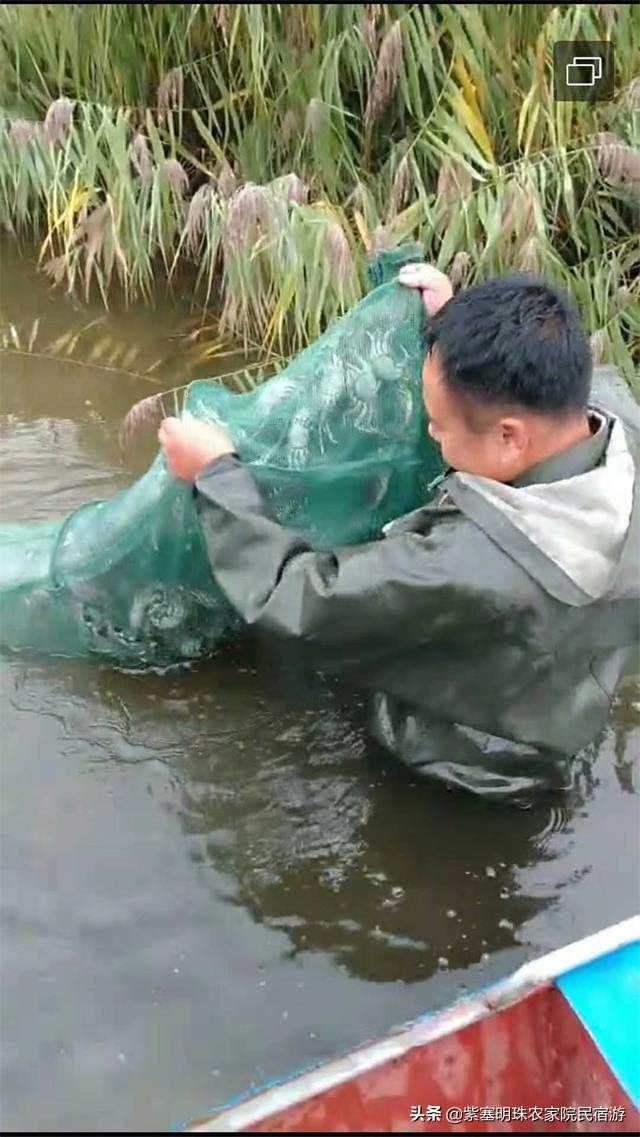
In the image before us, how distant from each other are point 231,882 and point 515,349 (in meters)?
1.11

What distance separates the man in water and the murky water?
434mm

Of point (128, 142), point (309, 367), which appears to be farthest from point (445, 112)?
point (309, 367)

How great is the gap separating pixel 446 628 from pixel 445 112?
6.87ft

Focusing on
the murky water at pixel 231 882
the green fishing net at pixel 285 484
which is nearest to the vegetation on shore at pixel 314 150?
the green fishing net at pixel 285 484

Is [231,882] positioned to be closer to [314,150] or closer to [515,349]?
[515,349]

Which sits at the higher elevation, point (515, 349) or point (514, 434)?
point (515, 349)

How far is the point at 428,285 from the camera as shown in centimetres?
211

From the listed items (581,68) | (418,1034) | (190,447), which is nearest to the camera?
(418,1034)

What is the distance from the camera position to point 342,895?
214cm

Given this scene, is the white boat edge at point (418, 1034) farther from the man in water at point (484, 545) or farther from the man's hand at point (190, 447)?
the man's hand at point (190, 447)

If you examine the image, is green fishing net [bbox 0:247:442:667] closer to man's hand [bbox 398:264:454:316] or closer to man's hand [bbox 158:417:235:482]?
man's hand [bbox 398:264:454:316]

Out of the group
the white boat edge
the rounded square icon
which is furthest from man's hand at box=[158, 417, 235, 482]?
the rounded square icon

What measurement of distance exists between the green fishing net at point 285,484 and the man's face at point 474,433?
0.33 meters

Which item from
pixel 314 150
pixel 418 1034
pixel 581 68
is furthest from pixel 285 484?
pixel 581 68
